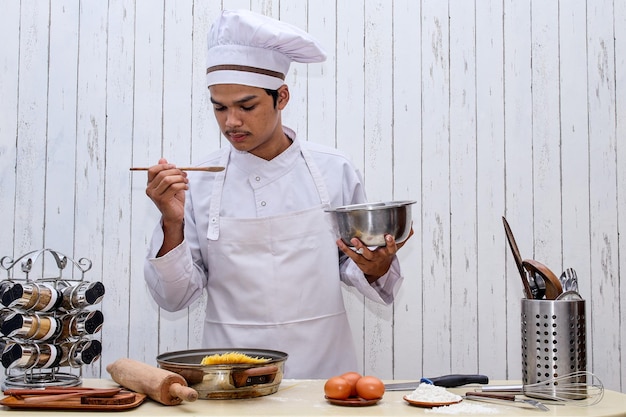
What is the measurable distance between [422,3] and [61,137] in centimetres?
169

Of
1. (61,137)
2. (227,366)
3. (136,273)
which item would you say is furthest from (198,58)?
(227,366)

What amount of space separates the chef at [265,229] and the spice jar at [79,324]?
44cm

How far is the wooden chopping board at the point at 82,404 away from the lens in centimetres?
162

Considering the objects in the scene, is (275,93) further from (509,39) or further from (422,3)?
(509,39)

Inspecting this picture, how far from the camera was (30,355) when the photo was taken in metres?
1.80

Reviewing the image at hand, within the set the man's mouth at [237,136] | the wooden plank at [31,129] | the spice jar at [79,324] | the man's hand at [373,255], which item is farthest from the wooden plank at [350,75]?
the spice jar at [79,324]

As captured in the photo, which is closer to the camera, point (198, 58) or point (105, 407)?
point (105, 407)

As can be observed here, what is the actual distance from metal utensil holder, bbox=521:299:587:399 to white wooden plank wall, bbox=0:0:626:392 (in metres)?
1.44

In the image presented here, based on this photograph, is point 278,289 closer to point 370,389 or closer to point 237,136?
point 237,136

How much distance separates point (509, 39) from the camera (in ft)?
10.8

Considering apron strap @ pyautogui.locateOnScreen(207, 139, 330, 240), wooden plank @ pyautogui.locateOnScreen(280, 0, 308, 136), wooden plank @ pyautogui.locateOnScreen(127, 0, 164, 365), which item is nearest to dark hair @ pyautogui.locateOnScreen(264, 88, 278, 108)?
apron strap @ pyautogui.locateOnScreen(207, 139, 330, 240)

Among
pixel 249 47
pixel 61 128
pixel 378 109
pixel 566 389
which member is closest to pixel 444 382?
pixel 566 389

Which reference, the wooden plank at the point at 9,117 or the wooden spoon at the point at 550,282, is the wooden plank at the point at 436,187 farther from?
the wooden plank at the point at 9,117

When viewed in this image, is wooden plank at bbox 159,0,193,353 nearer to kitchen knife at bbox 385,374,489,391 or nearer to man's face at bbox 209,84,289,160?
man's face at bbox 209,84,289,160
